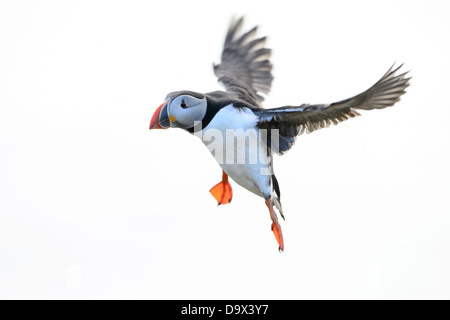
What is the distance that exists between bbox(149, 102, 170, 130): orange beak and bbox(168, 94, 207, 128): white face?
0.12ft

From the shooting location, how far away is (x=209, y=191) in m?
5.16

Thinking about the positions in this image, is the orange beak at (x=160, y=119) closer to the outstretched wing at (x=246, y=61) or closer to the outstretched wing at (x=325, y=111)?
the outstretched wing at (x=325, y=111)

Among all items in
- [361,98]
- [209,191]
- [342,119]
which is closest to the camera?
[361,98]

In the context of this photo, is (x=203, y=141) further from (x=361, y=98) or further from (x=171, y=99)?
(x=361, y=98)

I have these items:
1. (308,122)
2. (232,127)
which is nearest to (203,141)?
(232,127)

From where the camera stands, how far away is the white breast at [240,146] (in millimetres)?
4203

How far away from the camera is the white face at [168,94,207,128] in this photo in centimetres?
416

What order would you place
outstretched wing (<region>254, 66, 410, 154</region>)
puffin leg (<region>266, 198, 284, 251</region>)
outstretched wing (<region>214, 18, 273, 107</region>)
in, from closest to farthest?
outstretched wing (<region>254, 66, 410, 154</region>)
puffin leg (<region>266, 198, 284, 251</region>)
outstretched wing (<region>214, 18, 273, 107</region>)

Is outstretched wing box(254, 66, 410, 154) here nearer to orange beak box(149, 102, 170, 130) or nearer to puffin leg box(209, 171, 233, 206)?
orange beak box(149, 102, 170, 130)

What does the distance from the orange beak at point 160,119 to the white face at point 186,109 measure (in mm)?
37

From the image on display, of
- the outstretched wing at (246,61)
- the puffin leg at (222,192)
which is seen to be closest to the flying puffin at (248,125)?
the puffin leg at (222,192)

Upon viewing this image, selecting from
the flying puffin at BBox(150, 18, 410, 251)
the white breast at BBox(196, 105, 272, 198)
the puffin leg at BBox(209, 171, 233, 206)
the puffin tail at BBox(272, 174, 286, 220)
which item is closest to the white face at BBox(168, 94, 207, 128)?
the flying puffin at BBox(150, 18, 410, 251)

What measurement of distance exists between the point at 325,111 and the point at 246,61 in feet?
5.51

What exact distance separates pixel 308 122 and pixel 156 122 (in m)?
1.02
